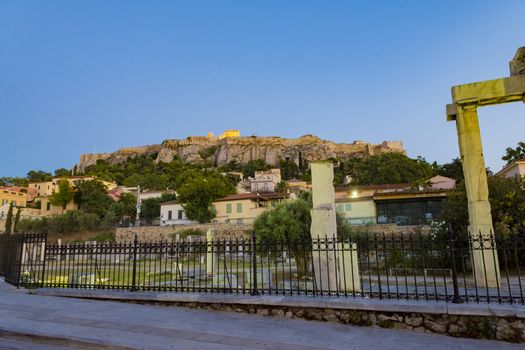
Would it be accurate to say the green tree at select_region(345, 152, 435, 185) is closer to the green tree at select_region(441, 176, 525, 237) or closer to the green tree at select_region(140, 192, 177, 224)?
the green tree at select_region(140, 192, 177, 224)

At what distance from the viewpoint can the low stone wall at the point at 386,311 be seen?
254 inches

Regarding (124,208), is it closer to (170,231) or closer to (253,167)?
(170,231)

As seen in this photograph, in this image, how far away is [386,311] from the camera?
7.17 meters

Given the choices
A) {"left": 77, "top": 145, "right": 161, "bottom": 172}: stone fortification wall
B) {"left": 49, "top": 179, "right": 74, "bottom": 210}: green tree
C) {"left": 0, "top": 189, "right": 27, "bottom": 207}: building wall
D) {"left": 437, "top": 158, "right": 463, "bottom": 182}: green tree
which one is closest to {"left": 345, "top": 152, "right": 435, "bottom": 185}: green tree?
{"left": 437, "top": 158, "right": 463, "bottom": 182}: green tree

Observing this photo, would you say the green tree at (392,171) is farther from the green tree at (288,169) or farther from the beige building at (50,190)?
the beige building at (50,190)

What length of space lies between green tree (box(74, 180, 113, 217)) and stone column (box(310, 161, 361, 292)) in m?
66.3

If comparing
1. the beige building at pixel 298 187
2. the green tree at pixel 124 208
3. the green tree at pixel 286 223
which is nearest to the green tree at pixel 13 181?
the green tree at pixel 124 208

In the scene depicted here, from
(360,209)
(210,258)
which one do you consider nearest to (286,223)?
(210,258)

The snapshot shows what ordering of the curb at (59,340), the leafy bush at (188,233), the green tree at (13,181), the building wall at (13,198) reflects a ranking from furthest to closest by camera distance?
the green tree at (13,181)
the building wall at (13,198)
the leafy bush at (188,233)
the curb at (59,340)

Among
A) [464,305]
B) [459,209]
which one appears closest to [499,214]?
[459,209]

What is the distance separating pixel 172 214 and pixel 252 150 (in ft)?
289

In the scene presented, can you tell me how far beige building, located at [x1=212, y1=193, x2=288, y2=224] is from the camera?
5428cm

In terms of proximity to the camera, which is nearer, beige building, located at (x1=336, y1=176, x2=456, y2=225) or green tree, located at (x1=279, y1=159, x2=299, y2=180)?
beige building, located at (x1=336, y1=176, x2=456, y2=225)

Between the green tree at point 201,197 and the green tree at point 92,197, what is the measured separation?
20.7m
